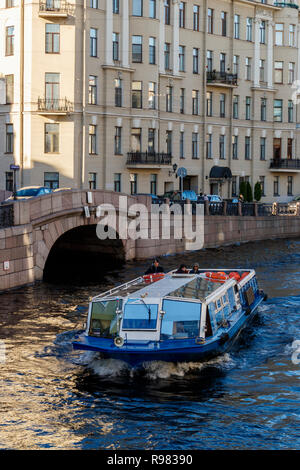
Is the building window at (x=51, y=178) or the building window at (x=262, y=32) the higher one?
the building window at (x=262, y=32)

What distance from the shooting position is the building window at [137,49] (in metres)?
52.3

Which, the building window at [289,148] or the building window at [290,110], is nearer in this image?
the building window at [290,110]

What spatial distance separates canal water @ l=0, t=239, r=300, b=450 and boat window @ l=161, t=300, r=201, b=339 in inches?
29.5

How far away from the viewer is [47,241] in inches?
1261

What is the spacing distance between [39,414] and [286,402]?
4.99 meters

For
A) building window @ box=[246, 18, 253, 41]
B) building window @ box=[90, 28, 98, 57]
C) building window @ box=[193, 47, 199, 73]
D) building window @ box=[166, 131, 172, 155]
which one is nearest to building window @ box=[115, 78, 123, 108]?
building window @ box=[90, 28, 98, 57]

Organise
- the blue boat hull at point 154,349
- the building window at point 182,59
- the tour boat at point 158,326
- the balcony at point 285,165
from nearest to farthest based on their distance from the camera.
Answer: the blue boat hull at point 154,349
the tour boat at point 158,326
the building window at point 182,59
the balcony at point 285,165

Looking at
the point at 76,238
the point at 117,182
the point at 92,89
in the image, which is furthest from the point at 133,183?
the point at 76,238

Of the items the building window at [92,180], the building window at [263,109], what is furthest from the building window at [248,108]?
the building window at [92,180]

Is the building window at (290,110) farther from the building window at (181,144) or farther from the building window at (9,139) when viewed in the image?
the building window at (9,139)

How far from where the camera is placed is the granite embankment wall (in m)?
29.0

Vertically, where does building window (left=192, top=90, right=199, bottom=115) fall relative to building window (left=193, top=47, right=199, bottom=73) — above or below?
below

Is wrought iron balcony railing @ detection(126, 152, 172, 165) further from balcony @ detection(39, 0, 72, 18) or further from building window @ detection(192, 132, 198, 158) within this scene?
balcony @ detection(39, 0, 72, 18)

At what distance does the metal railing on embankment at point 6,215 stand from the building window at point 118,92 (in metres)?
23.7
